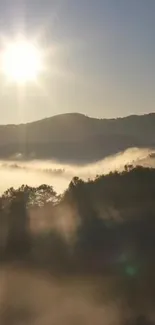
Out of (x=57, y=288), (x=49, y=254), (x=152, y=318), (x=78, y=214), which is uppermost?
(x=78, y=214)

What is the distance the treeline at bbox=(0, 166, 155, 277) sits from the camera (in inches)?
2344

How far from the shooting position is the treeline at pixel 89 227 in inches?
2344

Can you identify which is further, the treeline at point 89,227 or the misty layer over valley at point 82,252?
the treeline at point 89,227

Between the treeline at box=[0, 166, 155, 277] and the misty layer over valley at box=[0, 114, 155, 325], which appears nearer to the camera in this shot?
the misty layer over valley at box=[0, 114, 155, 325]

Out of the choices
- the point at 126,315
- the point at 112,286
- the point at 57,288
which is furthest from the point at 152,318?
the point at 57,288

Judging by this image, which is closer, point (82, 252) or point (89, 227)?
point (82, 252)

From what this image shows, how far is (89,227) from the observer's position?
6412 cm

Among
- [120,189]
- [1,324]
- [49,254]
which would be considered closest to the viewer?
[1,324]

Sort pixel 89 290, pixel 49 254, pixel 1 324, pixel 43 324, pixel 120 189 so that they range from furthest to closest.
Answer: pixel 120 189 → pixel 49 254 → pixel 89 290 → pixel 1 324 → pixel 43 324

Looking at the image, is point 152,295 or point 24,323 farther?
point 152,295

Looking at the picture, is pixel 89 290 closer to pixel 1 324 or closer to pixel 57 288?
pixel 57 288

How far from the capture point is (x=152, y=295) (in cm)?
5169

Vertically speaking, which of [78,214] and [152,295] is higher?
[78,214]

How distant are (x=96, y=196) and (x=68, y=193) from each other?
5.10 meters
